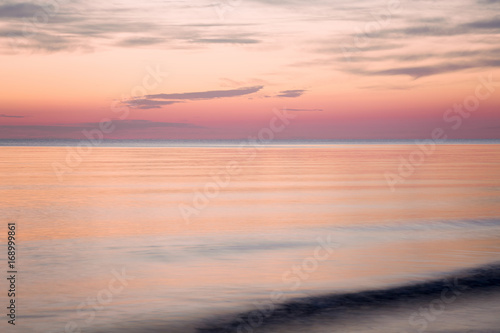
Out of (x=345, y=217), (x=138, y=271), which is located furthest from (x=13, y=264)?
(x=345, y=217)

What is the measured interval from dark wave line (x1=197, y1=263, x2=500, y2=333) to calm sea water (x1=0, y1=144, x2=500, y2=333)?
40 millimetres

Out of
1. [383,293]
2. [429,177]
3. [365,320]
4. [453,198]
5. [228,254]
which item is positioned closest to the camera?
[365,320]

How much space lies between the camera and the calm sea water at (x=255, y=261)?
442 inches

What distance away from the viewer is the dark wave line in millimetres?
10961

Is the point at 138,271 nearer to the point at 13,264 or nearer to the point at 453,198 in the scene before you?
the point at 13,264

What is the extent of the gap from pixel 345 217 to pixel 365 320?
12.6m

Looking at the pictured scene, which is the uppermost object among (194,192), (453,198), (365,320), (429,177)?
(429,177)

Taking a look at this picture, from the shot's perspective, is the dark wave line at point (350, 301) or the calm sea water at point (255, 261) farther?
the calm sea water at point (255, 261)

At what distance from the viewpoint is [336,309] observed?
11.7 metres

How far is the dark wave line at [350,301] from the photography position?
11.0 meters

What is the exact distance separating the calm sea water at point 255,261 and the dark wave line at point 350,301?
0.04 metres

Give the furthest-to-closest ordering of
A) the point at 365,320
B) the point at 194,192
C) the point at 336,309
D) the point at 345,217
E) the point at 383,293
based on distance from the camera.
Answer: the point at 194,192
the point at 345,217
the point at 383,293
the point at 336,309
the point at 365,320

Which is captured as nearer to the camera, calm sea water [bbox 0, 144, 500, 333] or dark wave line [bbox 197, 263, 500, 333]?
dark wave line [bbox 197, 263, 500, 333]

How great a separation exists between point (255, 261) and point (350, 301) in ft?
13.4
